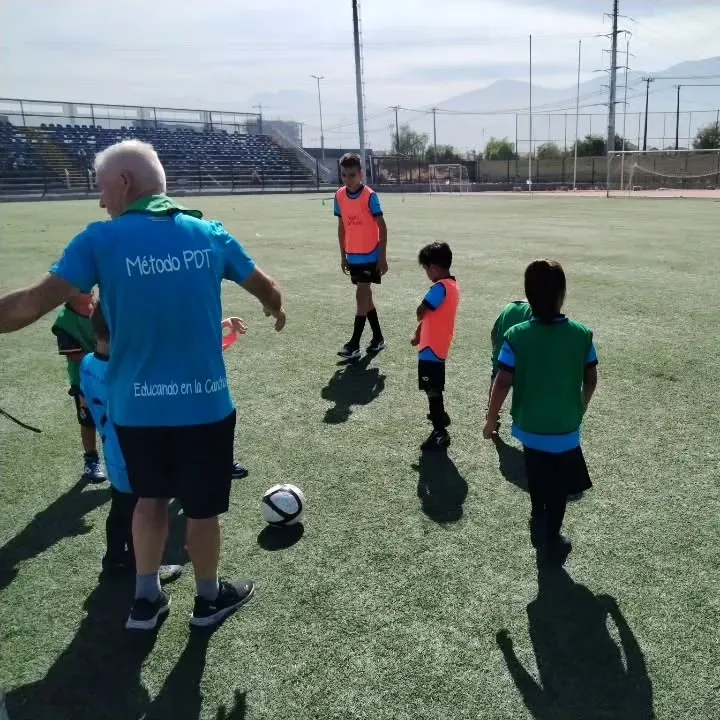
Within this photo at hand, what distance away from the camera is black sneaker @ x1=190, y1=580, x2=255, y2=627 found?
2922mm

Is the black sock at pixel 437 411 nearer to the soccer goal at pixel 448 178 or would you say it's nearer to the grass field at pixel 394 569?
the grass field at pixel 394 569

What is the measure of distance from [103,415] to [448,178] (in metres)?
59.4

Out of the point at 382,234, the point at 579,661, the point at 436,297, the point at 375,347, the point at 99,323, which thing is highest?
the point at 382,234

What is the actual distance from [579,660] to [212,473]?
166 centimetres

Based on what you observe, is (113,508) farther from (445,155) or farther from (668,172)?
(445,155)

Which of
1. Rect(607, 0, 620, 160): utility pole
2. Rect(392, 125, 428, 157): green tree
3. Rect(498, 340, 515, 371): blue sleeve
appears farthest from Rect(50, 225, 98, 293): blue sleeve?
Rect(392, 125, 428, 157): green tree

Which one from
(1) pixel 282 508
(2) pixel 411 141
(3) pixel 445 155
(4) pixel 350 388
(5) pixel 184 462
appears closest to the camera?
(5) pixel 184 462

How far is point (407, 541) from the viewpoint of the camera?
11.7ft

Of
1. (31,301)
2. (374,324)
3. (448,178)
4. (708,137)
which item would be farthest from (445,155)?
(31,301)

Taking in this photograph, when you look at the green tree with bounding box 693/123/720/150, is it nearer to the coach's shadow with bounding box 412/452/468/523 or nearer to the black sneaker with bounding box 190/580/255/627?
the coach's shadow with bounding box 412/452/468/523

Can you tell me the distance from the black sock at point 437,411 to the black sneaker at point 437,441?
0.04m

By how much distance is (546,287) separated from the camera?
3014 mm

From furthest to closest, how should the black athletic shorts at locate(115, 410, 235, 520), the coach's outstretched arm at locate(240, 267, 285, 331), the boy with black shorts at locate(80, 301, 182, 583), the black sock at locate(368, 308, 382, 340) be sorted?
the black sock at locate(368, 308, 382, 340)
the boy with black shorts at locate(80, 301, 182, 583)
the coach's outstretched arm at locate(240, 267, 285, 331)
the black athletic shorts at locate(115, 410, 235, 520)

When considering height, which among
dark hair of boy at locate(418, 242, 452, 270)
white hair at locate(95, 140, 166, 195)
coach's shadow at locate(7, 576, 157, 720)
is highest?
white hair at locate(95, 140, 166, 195)
